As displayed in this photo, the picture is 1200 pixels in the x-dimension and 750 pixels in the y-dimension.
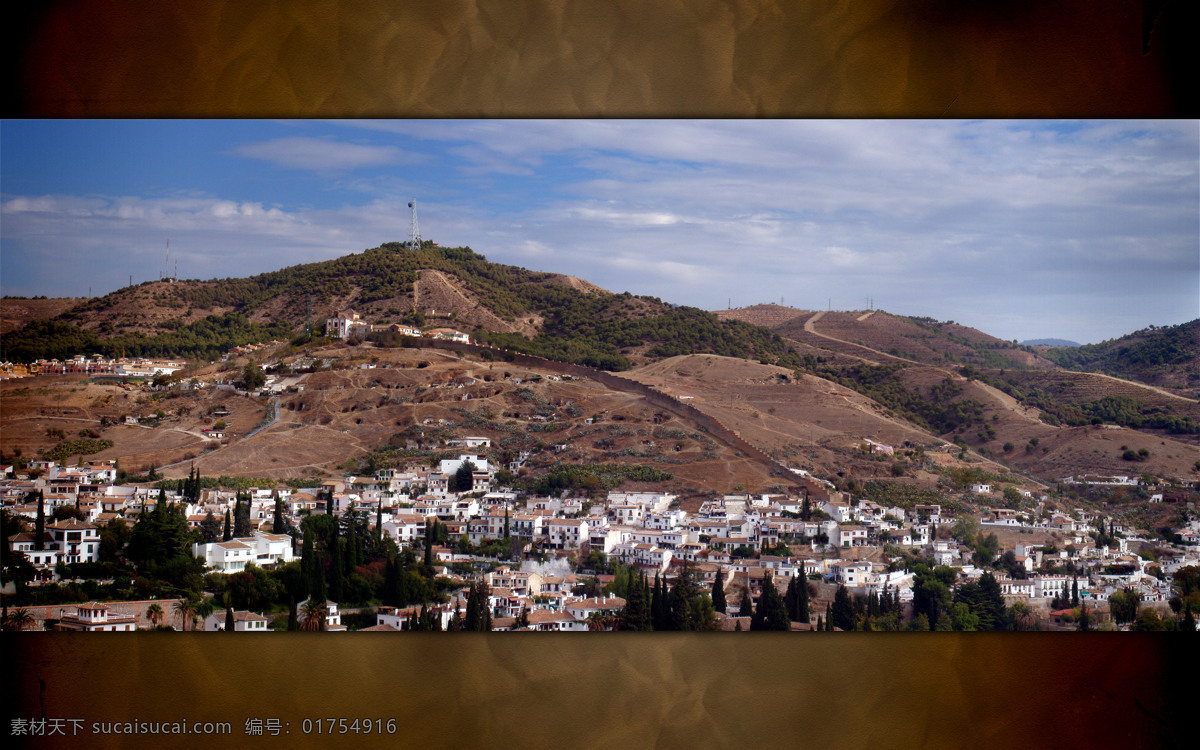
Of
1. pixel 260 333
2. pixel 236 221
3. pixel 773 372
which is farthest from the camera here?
pixel 773 372

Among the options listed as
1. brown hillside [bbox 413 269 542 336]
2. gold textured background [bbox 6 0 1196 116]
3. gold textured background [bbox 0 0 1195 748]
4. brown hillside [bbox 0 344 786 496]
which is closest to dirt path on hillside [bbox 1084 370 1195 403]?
gold textured background [bbox 0 0 1195 748]

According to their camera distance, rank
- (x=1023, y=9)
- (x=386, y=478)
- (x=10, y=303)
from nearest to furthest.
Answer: (x=1023, y=9) → (x=10, y=303) → (x=386, y=478)

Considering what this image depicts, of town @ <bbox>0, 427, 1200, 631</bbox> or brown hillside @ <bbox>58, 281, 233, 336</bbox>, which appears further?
brown hillside @ <bbox>58, 281, 233, 336</bbox>

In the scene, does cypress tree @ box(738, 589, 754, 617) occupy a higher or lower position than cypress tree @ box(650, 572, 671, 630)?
lower

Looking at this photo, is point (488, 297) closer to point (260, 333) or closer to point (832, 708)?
point (260, 333)

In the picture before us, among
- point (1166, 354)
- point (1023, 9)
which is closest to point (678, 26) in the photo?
point (1023, 9)

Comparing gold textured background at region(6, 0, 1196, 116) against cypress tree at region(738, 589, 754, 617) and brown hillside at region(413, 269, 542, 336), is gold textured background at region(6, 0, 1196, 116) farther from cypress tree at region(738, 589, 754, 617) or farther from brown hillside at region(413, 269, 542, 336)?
brown hillside at region(413, 269, 542, 336)

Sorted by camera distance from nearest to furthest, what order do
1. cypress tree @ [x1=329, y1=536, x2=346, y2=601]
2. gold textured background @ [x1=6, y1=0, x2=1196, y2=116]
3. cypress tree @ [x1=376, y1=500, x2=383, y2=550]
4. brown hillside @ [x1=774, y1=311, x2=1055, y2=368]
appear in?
gold textured background @ [x1=6, y1=0, x2=1196, y2=116], cypress tree @ [x1=329, y1=536, x2=346, y2=601], cypress tree @ [x1=376, y1=500, x2=383, y2=550], brown hillside @ [x1=774, y1=311, x2=1055, y2=368]
